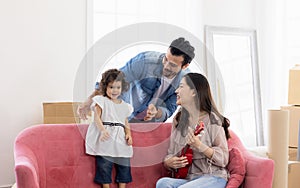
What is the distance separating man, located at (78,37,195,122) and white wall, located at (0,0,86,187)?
1.13 meters

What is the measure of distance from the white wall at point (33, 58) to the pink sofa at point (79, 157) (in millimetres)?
847

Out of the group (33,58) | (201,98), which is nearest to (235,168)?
(201,98)

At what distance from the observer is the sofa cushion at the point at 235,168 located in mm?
2443

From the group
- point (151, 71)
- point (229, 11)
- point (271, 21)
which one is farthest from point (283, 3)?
point (151, 71)

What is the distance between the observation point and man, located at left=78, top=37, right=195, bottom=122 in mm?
2279

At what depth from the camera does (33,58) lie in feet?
11.1

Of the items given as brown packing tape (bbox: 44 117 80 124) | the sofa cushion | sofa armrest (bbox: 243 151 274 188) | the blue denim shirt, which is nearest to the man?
the blue denim shirt

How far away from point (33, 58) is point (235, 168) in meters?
1.75

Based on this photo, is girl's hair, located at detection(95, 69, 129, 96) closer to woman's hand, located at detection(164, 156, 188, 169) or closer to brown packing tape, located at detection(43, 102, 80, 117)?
woman's hand, located at detection(164, 156, 188, 169)

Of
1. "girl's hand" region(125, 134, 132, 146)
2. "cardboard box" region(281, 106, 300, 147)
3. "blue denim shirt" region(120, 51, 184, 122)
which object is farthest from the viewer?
"cardboard box" region(281, 106, 300, 147)

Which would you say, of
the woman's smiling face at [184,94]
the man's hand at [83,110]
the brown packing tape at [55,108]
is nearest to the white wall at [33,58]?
the brown packing tape at [55,108]

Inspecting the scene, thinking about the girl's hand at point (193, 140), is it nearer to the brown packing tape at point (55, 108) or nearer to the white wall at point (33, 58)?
the brown packing tape at point (55, 108)

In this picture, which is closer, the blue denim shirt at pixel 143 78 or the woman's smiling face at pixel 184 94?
the blue denim shirt at pixel 143 78

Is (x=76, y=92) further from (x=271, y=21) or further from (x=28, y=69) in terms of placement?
(x=271, y=21)
